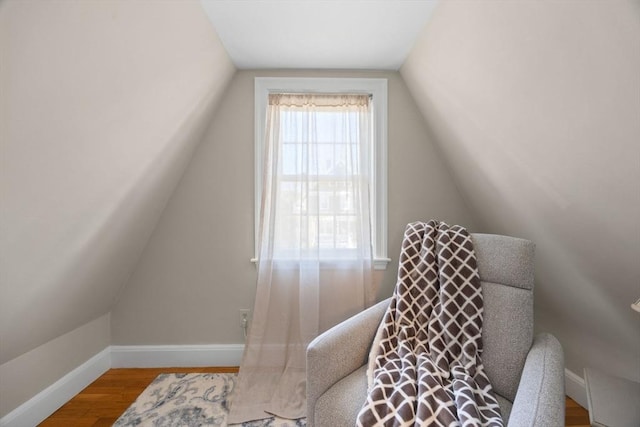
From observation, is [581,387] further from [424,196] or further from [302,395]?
[302,395]

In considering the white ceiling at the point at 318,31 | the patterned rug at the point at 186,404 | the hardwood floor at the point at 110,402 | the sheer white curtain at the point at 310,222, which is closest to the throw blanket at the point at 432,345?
the sheer white curtain at the point at 310,222

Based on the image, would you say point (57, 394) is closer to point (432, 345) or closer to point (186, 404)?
point (186, 404)

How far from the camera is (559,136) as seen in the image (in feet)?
3.53

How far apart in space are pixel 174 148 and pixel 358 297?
151 centimetres

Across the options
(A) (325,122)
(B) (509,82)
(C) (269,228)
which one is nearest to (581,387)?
(B) (509,82)

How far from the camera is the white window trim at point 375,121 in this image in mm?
2033

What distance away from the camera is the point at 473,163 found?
5.61 feet

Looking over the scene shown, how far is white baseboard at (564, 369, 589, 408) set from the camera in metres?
1.64

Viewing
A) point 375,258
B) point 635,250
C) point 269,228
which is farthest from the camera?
point 375,258

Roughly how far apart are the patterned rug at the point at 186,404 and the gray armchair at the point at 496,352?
A: 0.62 meters

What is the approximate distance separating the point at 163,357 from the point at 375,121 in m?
2.31

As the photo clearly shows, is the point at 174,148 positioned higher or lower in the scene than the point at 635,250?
higher

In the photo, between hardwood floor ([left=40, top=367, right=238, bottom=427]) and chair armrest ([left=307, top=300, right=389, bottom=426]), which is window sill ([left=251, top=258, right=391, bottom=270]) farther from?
hardwood floor ([left=40, top=367, right=238, bottom=427])

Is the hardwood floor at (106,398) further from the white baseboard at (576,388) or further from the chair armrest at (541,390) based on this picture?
the white baseboard at (576,388)
